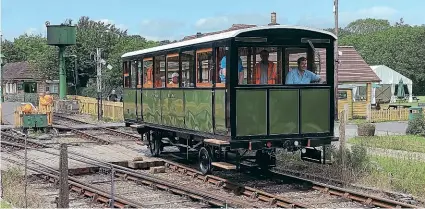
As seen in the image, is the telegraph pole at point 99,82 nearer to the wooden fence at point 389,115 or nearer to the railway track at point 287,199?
the wooden fence at point 389,115

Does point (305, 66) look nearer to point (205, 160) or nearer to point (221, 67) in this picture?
point (221, 67)

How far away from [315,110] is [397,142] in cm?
952

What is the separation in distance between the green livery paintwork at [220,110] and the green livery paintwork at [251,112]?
0.31 m

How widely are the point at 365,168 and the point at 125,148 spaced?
8.85 meters

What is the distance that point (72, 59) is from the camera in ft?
183

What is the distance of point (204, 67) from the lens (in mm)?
13250

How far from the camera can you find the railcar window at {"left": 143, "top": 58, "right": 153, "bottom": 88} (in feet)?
54.5

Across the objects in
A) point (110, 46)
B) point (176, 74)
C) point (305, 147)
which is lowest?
point (305, 147)

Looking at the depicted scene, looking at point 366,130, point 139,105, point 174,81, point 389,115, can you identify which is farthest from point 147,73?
point 389,115

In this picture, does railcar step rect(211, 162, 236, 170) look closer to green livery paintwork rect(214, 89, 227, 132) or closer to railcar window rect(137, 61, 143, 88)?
green livery paintwork rect(214, 89, 227, 132)

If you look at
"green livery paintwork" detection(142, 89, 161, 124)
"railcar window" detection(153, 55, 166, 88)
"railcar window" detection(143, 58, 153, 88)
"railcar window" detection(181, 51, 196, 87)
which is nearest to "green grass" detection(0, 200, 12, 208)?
"railcar window" detection(181, 51, 196, 87)

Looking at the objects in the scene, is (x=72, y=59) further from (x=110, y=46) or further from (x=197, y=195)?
(x=197, y=195)

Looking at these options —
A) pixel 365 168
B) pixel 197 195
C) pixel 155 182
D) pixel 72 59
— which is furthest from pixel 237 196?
pixel 72 59

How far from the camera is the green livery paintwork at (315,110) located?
12789mm
